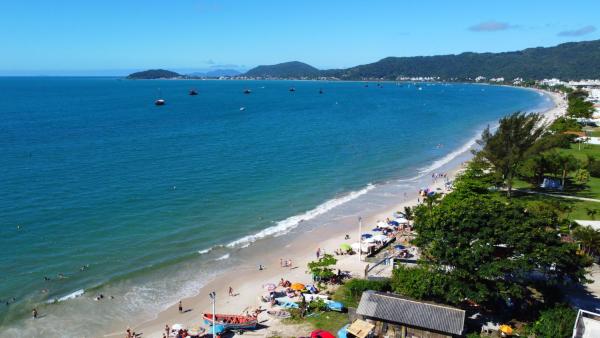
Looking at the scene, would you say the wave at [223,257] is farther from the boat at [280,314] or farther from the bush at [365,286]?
the bush at [365,286]

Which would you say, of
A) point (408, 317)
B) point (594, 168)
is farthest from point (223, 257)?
point (594, 168)

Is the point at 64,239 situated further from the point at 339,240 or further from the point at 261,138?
the point at 261,138

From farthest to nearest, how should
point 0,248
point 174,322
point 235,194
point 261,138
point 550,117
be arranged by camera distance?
1. point 550,117
2. point 261,138
3. point 235,194
4. point 0,248
5. point 174,322

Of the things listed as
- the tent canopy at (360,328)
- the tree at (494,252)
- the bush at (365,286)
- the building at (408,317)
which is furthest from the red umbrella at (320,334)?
the tree at (494,252)

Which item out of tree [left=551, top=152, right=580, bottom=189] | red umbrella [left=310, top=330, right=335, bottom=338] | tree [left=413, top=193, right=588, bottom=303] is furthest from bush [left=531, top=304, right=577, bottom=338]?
tree [left=551, top=152, right=580, bottom=189]

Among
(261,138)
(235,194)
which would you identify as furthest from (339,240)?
(261,138)

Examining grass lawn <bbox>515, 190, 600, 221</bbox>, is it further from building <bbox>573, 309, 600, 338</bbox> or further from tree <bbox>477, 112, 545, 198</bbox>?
building <bbox>573, 309, 600, 338</bbox>
